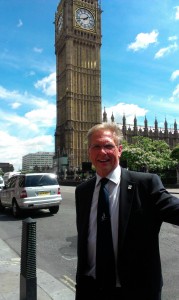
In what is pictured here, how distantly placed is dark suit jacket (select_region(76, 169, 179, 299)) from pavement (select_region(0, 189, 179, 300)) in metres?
2.57

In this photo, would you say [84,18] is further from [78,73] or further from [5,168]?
[5,168]

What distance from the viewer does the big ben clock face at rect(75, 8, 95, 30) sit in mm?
87062

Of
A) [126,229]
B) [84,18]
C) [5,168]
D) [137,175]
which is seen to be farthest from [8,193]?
[5,168]

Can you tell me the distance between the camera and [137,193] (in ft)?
7.19

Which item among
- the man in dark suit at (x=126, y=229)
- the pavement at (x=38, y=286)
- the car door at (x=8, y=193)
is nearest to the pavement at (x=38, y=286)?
the pavement at (x=38, y=286)

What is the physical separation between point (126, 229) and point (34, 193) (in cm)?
1107

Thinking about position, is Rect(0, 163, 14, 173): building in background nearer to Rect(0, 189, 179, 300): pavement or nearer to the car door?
the car door

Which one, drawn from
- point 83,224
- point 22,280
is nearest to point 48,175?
point 22,280

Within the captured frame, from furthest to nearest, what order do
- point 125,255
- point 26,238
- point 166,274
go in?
1. point 166,274
2. point 26,238
3. point 125,255

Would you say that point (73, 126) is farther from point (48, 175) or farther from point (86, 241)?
point (86, 241)

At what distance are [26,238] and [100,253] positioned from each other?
195 cm

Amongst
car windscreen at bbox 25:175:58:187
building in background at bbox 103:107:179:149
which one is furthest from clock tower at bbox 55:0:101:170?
car windscreen at bbox 25:175:58:187

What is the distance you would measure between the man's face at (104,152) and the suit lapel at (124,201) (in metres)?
0.13

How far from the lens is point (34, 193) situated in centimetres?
1289
